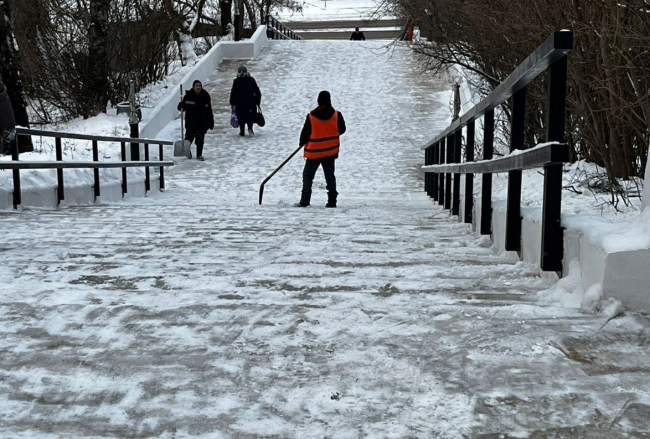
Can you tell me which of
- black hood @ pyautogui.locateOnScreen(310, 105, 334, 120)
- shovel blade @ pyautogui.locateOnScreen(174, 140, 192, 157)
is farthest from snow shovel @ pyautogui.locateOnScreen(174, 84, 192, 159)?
black hood @ pyautogui.locateOnScreen(310, 105, 334, 120)

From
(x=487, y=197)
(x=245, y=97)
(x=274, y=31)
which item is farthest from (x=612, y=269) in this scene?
(x=274, y=31)

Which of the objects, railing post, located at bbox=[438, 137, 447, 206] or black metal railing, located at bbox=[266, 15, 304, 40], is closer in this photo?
railing post, located at bbox=[438, 137, 447, 206]

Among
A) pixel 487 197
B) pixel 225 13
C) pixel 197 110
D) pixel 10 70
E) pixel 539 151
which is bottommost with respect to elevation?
pixel 487 197

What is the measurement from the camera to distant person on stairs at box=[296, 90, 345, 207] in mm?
9898

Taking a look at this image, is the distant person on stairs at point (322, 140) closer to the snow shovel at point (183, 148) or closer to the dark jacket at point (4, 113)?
the dark jacket at point (4, 113)

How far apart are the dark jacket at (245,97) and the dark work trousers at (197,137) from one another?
172cm

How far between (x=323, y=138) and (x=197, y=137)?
702cm

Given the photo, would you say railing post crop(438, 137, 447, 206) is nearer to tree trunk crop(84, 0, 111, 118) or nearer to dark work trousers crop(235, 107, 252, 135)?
dark work trousers crop(235, 107, 252, 135)

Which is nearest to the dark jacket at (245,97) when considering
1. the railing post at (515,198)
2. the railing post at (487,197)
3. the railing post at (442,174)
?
the railing post at (442,174)

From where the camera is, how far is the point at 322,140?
395 inches

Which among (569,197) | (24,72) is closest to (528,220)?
(569,197)

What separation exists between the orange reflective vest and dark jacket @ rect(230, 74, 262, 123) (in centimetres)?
821

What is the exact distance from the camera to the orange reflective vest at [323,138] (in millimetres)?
9922

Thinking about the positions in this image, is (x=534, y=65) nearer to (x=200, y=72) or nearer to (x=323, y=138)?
(x=323, y=138)
